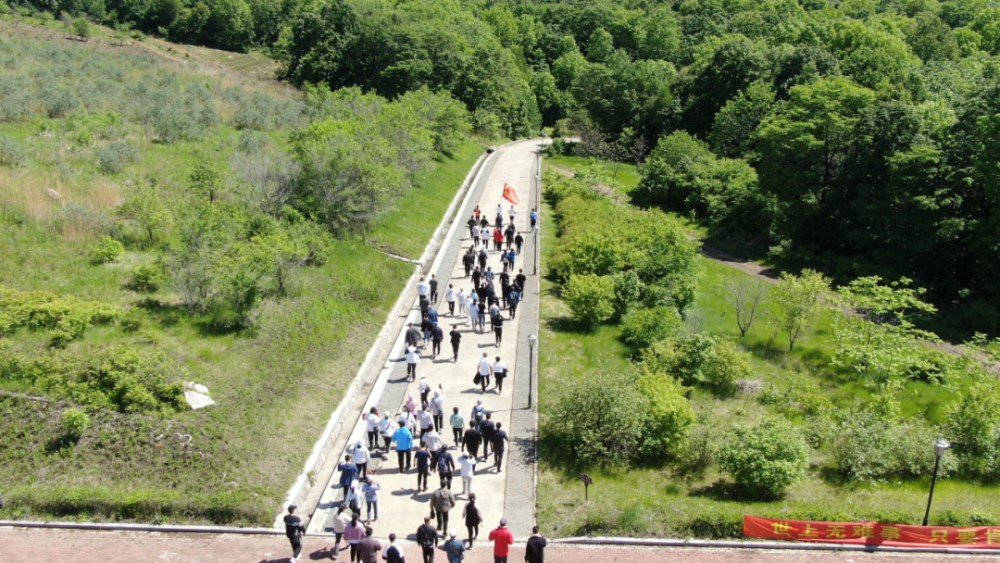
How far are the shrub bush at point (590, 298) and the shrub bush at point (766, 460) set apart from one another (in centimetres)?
882

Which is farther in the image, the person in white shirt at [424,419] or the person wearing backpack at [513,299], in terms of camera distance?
the person wearing backpack at [513,299]

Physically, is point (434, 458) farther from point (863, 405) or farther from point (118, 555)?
point (863, 405)

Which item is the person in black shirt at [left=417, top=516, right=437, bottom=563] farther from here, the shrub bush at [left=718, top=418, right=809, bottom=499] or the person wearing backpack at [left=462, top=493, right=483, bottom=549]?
the shrub bush at [left=718, top=418, right=809, bottom=499]

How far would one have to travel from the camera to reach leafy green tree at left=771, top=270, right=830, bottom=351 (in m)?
26.7

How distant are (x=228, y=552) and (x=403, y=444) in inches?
157

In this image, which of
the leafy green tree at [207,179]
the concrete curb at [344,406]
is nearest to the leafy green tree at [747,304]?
the concrete curb at [344,406]

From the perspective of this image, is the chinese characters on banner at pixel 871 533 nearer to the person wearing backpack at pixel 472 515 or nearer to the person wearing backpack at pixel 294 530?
the person wearing backpack at pixel 472 515

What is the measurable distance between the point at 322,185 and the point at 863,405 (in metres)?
20.2

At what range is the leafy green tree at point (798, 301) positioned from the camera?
26.7m

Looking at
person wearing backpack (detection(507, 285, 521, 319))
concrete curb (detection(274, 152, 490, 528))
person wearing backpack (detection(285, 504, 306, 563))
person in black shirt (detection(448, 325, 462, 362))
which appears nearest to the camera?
person wearing backpack (detection(285, 504, 306, 563))

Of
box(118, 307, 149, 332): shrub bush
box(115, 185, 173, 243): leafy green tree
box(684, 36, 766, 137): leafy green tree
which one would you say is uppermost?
box(684, 36, 766, 137): leafy green tree

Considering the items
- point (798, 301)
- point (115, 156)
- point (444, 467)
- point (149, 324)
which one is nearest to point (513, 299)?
point (798, 301)

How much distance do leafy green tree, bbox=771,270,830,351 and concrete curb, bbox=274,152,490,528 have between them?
43.3 ft

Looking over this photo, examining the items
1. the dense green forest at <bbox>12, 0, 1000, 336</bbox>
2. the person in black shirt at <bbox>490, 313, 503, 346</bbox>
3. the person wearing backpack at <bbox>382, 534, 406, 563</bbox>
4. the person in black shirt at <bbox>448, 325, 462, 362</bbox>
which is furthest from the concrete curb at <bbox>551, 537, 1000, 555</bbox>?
the dense green forest at <bbox>12, 0, 1000, 336</bbox>
